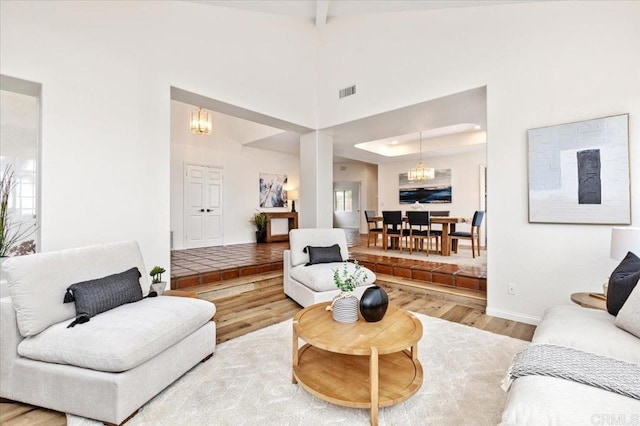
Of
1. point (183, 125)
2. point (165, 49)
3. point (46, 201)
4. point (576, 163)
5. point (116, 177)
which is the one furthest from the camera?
point (183, 125)

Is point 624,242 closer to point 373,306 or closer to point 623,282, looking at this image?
point 623,282

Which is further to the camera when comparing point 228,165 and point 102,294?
point 228,165

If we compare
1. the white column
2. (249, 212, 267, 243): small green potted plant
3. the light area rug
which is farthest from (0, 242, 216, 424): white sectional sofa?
(249, 212, 267, 243): small green potted plant

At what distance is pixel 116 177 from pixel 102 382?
82.3 inches

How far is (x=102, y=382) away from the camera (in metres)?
1.58

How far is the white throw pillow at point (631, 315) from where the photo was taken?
1585 mm

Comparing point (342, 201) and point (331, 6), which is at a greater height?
point (331, 6)

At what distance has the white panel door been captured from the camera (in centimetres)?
671

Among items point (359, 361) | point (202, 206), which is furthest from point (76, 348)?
point (202, 206)

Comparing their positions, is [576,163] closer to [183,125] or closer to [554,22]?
[554,22]

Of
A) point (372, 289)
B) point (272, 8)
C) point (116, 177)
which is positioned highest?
point (272, 8)

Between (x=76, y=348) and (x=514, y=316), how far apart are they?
3.83 meters

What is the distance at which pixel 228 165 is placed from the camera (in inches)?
291

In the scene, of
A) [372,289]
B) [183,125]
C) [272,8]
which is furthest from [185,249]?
[372,289]
